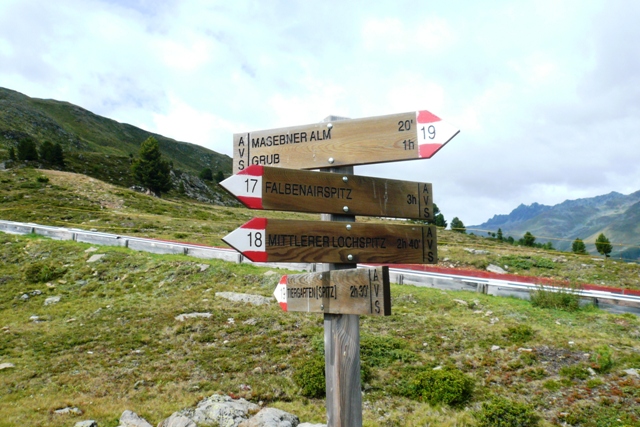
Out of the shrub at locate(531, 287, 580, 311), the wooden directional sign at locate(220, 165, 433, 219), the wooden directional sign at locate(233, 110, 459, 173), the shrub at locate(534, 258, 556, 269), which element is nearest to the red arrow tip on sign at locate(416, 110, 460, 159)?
the wooden directional sign at locate(233, 110, 459, 173)

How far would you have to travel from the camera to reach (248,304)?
14.4 meters

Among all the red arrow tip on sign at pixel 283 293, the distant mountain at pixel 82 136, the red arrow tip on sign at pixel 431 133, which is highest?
the distant mountain at pixel 82 136

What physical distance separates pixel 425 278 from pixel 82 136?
6069 inches

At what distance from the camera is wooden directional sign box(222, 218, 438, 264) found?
13.6ft

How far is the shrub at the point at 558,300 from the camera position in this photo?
1375cm

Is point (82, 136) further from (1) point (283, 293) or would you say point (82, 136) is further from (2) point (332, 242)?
(2) point (332, 242)

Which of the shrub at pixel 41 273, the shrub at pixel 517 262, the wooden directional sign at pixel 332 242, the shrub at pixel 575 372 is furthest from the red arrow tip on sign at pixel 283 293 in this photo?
the shrub at pixel 517 262

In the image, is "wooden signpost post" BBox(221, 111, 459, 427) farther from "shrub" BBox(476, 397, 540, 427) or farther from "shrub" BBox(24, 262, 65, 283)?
"shrub" BBox(24, 262, 65, 283)

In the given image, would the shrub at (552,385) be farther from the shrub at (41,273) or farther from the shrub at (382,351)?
the shrub at (41,273)

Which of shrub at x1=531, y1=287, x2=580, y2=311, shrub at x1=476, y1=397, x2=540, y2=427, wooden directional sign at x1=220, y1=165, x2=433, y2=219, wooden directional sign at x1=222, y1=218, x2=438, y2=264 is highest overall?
wooden directional sign at x1=220, y1=165, x2=433, y2=219

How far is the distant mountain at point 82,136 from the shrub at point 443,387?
78602mm

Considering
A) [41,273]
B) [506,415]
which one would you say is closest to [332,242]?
[506,415]

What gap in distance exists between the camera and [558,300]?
45.4 ft

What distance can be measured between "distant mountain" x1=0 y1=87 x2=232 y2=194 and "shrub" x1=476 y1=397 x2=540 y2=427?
80.1m
